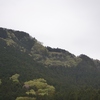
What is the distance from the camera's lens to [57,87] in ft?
366

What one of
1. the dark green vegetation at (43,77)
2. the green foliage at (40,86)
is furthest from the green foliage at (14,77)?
the green foliage at (40,86)

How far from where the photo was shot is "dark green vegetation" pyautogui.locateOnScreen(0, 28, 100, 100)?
8950 cm

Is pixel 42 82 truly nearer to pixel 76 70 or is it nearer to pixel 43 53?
pixel 76 70

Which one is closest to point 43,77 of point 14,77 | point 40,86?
point 40,86

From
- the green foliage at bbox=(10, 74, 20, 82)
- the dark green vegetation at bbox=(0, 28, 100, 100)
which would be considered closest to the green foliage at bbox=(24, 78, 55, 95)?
the dark green vegetation at bbox=(0, 28, 100, 100)

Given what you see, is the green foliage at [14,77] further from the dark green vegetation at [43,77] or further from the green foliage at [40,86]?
the green foliage at [40,86]

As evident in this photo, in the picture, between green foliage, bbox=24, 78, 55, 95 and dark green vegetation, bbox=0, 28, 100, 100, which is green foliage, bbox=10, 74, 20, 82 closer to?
dark green vegetation, bbox=0, 28, 100, 100

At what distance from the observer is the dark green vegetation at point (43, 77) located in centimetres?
8950

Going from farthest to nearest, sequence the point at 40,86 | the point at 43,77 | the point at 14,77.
→ the point at 43,77, the point at 14,77, the point at 40,86

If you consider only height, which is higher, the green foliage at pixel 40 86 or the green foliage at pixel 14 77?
the green foliage at pixel 14 77

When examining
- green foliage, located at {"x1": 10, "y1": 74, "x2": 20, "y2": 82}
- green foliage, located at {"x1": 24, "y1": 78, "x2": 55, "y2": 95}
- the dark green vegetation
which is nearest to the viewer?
the dark green vegetation

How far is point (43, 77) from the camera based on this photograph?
416 feet

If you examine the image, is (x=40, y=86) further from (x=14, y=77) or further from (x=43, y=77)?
(x=43, y=77)

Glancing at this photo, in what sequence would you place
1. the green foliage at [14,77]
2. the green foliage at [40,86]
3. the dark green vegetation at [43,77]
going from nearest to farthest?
the dark green vegetation at [43,77], the green foliage at [40,86], the green foliage at [14,77]
